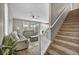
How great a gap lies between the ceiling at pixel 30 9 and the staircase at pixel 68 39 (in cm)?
30

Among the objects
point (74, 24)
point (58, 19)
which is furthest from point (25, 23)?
point (74, 24)

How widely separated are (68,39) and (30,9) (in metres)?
0.67

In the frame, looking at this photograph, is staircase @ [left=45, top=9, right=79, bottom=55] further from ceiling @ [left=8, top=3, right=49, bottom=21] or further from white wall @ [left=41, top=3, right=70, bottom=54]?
ceiling @ [left=8, top=3, right=49, bottom=21]

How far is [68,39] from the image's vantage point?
211cm

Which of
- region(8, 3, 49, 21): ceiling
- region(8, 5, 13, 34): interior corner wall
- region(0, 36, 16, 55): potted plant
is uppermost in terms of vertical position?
region(8, 3, 49, 21): ceiling

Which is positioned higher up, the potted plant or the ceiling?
the ceiling

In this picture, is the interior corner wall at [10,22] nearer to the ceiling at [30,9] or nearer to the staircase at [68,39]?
the ceiling at [30,9]

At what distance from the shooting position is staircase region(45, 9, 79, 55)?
2090 mm

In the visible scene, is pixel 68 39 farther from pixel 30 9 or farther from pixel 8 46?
pixel 8 46

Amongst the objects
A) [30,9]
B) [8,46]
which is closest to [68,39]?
[30,9]

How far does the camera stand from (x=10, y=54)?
2.14 m

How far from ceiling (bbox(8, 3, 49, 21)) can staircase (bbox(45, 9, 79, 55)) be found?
30 cm

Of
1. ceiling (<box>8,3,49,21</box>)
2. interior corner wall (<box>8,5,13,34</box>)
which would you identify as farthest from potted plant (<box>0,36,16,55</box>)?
ceiling (<box>8,3,49,21</box>)
